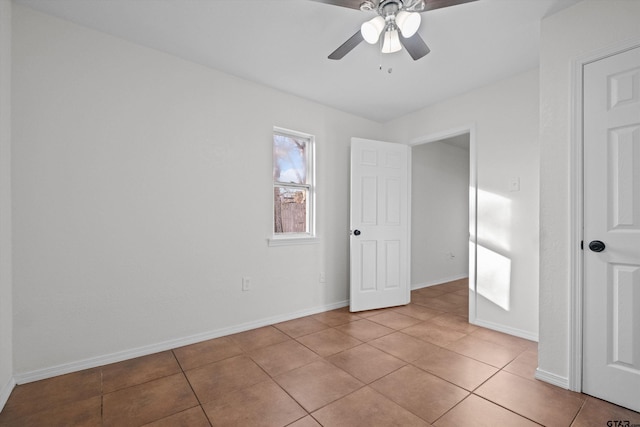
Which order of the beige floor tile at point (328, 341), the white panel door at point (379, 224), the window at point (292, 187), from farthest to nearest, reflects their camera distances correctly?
the white panel door at point (379, 224) < the window at point (292, 187) < the beige floor tile at point (328, 341)

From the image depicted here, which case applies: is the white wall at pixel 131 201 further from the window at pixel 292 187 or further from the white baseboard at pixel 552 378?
the white baseboard at pixel 552 378

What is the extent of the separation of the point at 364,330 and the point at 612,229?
6.82ft

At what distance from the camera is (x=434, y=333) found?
2.79 metres

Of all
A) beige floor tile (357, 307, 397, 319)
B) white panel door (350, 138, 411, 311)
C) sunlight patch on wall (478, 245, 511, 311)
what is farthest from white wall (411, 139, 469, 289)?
sunlight patch on wall (478, 245, 511, 311)

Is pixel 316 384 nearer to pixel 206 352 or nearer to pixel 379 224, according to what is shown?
pixel 206 352

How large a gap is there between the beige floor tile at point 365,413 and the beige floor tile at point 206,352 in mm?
1056

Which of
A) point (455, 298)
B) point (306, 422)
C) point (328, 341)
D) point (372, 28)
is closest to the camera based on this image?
point (306, 422)

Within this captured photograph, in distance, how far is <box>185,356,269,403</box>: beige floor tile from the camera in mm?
1860

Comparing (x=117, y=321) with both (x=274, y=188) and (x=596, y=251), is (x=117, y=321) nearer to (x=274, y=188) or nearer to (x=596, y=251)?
(x=274, y=188)

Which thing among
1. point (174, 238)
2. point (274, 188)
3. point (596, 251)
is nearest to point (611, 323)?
point (596, 251)

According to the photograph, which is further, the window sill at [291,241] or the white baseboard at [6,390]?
the window sill at [291,241]

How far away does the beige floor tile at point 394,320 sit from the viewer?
3006mm

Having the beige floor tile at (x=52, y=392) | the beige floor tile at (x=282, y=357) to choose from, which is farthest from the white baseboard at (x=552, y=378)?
the beige floor tile at (x=52, y=392)

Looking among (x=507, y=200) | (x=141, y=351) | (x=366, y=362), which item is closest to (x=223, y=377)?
(x=141, y=351)
